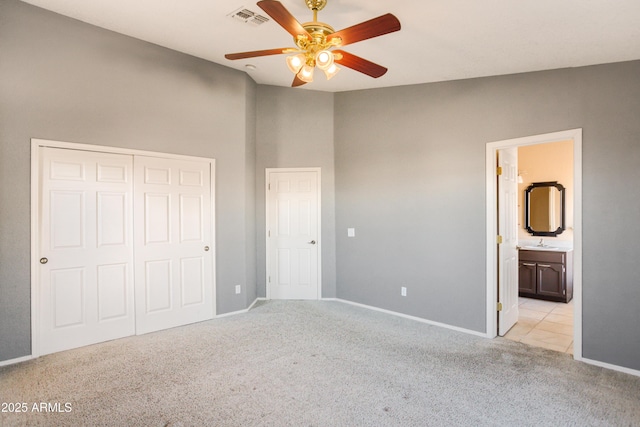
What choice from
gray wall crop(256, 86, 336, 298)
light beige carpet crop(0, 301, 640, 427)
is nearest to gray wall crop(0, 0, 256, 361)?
gray wall crop(256, 86, 336, 298)

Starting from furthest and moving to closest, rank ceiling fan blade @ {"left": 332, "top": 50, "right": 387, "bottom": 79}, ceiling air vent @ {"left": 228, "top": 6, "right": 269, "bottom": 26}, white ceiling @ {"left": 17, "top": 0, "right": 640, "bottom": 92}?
ceiling air vent @ {"left": 228, "top": 6, "right": 269, "bottom": 26}
white ceiling @ {"left": 17, "top": 0, "right": 640, "bottom": 92}
ceiling fan blade @ {"left": 332, "top": 50, "right": 387, "bottom": 79}

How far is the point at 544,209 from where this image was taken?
17.9 ft

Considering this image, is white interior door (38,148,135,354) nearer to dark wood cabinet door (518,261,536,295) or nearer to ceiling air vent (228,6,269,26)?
ceiling air vent (228,6,269,26)

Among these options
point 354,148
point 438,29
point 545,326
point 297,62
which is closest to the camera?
point 297,62

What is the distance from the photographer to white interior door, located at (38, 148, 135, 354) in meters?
3.05

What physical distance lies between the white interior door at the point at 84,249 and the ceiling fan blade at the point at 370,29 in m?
2.65

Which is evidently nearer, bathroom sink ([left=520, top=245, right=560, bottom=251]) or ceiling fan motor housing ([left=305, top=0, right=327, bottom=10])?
ceiling fan motor housing ([left=305, top=0, right=327, bottom=10])

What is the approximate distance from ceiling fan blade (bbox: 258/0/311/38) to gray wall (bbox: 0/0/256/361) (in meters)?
2.24

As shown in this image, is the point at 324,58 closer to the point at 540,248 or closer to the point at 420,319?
the point at 420,319

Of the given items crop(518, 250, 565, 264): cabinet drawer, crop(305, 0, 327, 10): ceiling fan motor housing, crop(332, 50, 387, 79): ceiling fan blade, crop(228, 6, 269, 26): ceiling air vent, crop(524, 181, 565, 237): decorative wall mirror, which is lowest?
crop(518, 250, 565, 264): cabinet drawer

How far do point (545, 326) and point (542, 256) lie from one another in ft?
4.64

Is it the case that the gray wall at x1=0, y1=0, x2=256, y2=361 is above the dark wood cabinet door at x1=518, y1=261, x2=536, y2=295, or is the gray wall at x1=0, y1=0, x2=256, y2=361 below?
above

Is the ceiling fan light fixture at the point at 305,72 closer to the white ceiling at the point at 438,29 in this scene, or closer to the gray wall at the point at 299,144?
the white ceiling at the point at 438,29

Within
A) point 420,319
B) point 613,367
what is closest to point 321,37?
point 420,319
